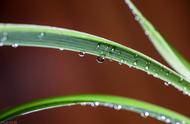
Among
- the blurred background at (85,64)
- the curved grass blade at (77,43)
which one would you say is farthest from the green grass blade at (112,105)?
the blurred background at (85,64)

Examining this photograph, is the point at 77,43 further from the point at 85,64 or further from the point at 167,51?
the point at 85,64

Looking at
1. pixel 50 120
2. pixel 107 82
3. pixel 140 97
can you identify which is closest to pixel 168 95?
pixel 140 97

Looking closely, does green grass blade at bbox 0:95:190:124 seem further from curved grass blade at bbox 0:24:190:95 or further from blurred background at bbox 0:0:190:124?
blurred background at bbox 0:0:190:124

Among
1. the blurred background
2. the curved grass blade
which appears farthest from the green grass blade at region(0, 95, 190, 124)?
the blurred background

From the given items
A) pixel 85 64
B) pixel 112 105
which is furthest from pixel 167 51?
pixel 85 64

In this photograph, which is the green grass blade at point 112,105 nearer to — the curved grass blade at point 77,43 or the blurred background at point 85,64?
the curved grass blade at point 77,43

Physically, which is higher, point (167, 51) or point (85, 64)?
point (85, 64)

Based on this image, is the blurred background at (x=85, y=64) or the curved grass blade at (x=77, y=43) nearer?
the curved grass blade at (x=77, y=43)
